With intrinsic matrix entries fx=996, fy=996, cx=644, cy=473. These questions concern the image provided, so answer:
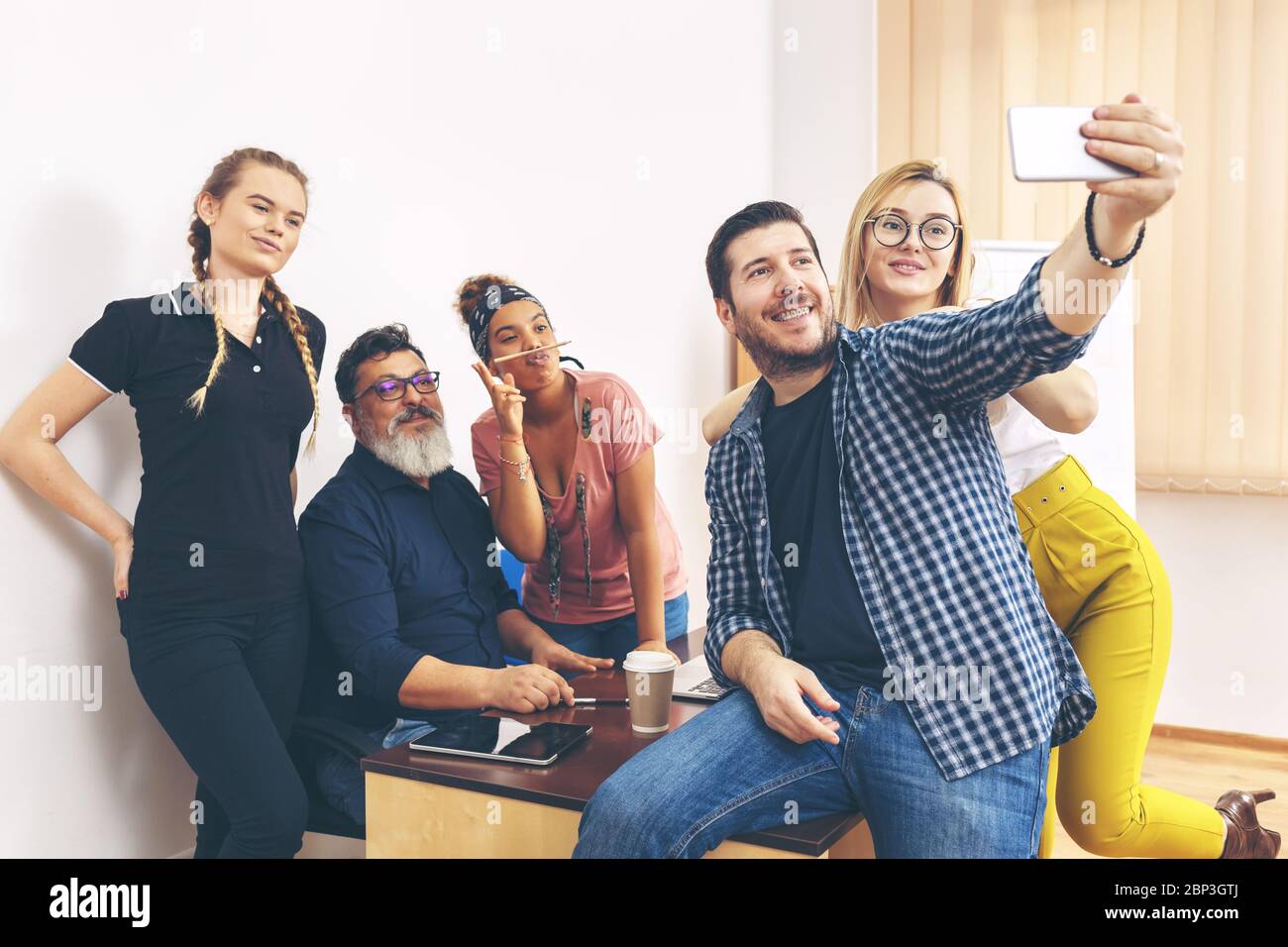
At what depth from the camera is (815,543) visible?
4.96 feet

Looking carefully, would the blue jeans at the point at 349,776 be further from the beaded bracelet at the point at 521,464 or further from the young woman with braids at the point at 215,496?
the beaded bracelet at the point at 521,464

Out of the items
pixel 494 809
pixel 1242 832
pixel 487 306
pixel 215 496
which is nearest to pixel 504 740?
pixel 494 809

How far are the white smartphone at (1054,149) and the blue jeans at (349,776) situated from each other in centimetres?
144

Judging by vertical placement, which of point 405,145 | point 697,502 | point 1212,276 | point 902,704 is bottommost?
point 697,502

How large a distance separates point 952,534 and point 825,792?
40 cm

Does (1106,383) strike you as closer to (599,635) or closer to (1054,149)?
(599,635)

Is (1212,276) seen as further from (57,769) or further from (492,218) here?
(57,769)

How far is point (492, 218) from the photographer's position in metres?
3.03

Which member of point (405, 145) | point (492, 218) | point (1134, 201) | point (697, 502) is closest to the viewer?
point (1134, 201)

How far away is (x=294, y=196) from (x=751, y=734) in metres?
1.37

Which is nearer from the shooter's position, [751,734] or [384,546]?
[751,734]

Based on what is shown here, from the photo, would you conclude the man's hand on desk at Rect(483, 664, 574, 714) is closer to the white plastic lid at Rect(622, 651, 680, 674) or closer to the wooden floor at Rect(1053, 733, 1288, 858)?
the white plastic lid at Rect(622, 651, 680, 674)

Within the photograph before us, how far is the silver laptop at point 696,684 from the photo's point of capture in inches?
74.7
